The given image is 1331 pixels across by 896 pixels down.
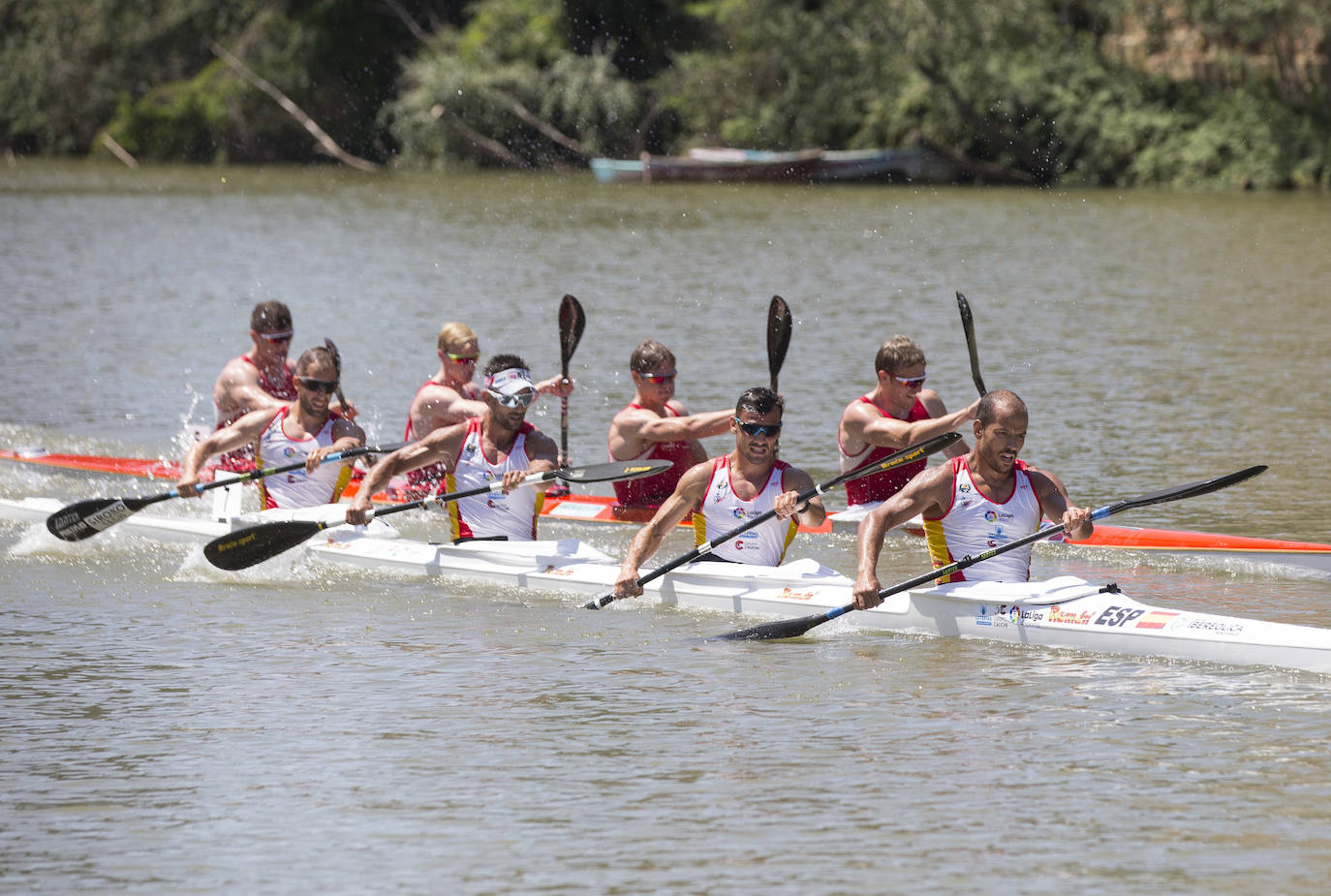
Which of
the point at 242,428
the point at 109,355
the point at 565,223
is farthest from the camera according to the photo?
the point at 565,223

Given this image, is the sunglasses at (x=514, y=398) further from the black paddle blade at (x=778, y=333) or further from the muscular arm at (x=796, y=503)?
the black paddle blade at (x=778, y=333)

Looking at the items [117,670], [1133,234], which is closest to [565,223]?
[1133,234]

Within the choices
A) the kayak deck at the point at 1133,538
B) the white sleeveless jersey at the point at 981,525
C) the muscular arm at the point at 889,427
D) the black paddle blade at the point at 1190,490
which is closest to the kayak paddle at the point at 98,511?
the kayak deck at the point at 1133,538

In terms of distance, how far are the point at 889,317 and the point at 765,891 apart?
18582mm

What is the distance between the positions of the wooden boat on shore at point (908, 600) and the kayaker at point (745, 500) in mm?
201

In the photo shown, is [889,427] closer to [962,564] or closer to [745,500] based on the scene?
[745,500]

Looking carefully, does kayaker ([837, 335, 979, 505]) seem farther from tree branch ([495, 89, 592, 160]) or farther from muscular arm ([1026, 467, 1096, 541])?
tree branch ([495, 89, 592, 160])

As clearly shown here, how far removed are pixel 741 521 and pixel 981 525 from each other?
1.42 metres

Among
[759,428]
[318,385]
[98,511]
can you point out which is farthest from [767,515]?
[98,511]

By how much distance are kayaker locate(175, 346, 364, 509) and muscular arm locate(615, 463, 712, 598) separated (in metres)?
2.99

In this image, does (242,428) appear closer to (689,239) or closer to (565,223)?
(689,239)

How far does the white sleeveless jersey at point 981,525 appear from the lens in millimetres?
9305

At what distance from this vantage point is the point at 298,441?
12.4 meters

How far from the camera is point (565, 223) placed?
124 feet
